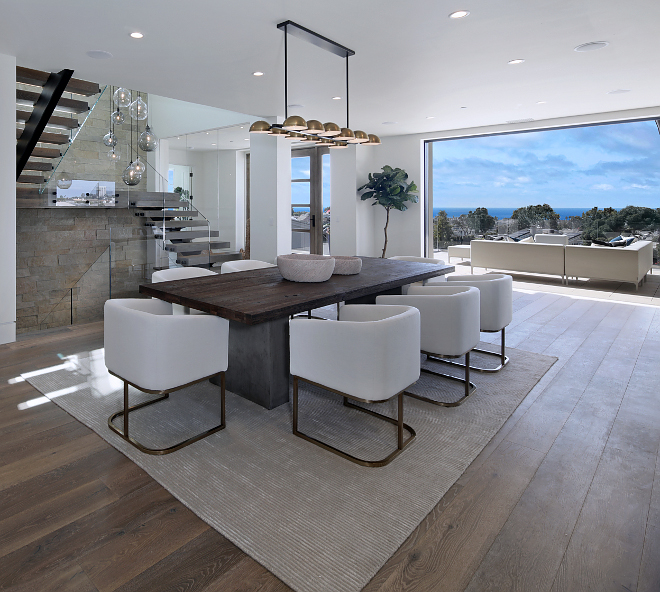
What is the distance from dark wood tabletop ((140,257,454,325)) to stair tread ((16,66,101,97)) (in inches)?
122

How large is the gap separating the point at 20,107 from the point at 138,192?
2.67m

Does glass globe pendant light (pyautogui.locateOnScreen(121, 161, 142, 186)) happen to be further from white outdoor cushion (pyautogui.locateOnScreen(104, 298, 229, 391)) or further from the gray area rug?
white outdoor cushion (pyautogui.locateOnScreen(104, 298, 229, 391))

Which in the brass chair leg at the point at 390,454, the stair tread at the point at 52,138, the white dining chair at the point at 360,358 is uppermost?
the stair tread at the point at 52,138

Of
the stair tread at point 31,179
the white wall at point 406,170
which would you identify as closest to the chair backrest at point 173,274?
the stair tread at point 31,179

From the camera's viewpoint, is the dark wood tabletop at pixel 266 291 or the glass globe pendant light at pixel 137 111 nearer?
the dark wood tabletop at pixel 266 291

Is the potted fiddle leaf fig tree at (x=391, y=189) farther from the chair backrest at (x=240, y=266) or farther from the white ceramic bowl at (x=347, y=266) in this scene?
the white ceramic bowl at (x=347, y=266)

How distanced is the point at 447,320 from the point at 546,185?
7089 mm

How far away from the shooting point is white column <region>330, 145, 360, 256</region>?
29.7ft

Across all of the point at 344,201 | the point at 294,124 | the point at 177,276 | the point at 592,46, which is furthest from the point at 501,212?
the point at 177,276

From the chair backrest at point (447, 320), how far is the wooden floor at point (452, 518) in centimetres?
56

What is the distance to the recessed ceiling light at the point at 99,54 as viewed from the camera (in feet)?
13.2

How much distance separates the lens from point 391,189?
8641 mm

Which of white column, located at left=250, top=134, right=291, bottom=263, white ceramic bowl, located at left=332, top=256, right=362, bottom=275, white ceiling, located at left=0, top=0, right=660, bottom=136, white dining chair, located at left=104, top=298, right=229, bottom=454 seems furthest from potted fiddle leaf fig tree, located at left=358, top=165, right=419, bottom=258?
white dining chair, located at left=104, top=298, right=229, bottom=454

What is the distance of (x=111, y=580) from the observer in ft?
5.21
